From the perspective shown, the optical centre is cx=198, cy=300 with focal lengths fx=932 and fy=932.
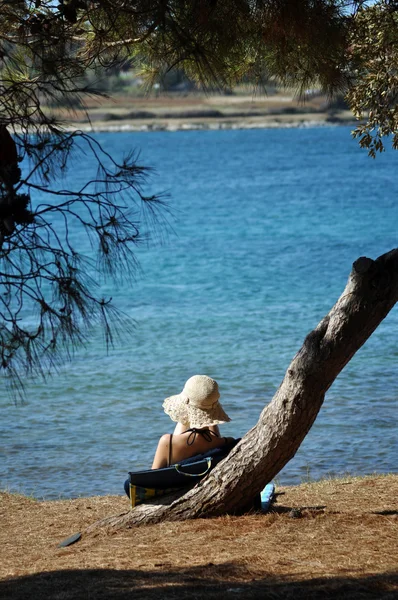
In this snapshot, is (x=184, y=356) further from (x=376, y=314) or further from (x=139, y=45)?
(x=376, y=314)

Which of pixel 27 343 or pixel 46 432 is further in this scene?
pixel 46 432

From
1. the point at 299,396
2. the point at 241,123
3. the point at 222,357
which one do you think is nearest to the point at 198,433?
the point at 299,396

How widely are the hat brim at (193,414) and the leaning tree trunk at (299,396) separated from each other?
0.73 ft

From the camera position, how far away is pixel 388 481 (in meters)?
5.97

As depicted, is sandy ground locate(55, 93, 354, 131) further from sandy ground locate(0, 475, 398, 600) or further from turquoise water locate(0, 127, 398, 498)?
sandy ground locate(0, 475, 398, 600)

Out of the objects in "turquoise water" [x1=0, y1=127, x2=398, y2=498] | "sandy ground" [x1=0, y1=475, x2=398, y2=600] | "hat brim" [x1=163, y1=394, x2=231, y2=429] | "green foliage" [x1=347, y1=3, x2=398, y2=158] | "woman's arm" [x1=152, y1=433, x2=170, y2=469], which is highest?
"green foliage" [x1=347, y1=3, x2=398, y2=158]

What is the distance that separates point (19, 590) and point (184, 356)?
8.51 metres

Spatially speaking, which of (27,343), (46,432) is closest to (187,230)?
(46,432)

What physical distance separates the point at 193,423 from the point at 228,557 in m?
0.91

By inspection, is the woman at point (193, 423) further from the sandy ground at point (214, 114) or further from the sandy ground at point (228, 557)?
the sandy ground at point (214, 114)

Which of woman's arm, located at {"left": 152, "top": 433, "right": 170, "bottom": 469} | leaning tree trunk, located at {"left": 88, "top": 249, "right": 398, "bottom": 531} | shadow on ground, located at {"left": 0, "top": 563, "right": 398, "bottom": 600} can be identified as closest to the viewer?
shadow on ground, located at {"left": 0, "top": 563, "right": 398, "bottom": 600}

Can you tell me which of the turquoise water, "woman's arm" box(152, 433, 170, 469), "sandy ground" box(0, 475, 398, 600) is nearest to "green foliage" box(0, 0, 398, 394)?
"woman's arm" box(152, 433, 170, 469)

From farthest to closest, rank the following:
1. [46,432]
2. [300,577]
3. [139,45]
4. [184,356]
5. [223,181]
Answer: [223,181], [184,356], [46,432], [139,45], [300,577]

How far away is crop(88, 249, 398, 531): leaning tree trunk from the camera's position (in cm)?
446
